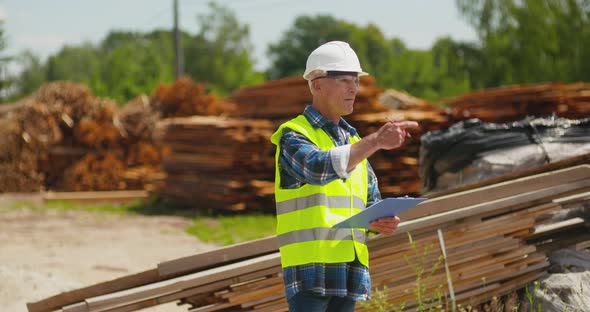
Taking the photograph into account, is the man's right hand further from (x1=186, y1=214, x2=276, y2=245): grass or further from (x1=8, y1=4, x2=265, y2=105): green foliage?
(x1=8, y1=4, x2=265, y2=105): green foliage

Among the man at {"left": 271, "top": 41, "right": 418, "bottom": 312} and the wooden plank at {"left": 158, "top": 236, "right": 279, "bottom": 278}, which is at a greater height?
the man at {"left": 271, "top": 41, "right": 418, "bottom": 312}

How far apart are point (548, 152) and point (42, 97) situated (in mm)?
14119

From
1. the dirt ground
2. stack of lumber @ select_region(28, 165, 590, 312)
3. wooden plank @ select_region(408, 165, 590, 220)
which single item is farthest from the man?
the dirt ground

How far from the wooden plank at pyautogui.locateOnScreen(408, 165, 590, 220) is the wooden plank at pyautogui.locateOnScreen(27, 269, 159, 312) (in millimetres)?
1765

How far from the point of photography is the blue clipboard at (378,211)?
9.30 ft

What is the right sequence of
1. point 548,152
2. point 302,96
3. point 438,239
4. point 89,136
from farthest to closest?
point 89,136, point 302,96, point 548,152, point 438,239

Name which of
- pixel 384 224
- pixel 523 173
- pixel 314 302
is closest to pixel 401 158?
pixel 523 173

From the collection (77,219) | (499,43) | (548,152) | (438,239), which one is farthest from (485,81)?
(438,239)

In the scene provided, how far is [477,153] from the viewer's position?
6.89m

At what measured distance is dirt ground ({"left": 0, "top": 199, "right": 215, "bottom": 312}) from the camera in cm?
692

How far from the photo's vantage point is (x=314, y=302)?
3.01 m

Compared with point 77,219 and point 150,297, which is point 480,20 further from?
point 150,297

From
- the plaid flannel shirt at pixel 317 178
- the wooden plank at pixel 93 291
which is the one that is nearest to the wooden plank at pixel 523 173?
the wooden plank at pixel 93 291

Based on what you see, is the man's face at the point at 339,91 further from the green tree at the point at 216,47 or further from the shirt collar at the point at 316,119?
the green tree at the point at 216,47
